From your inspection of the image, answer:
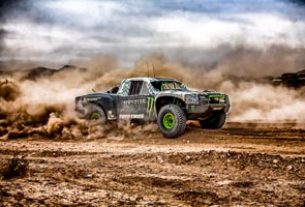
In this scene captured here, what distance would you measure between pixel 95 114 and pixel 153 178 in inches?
306

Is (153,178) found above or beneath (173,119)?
beneath

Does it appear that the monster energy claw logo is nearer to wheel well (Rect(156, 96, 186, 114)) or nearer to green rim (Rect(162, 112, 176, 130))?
wheel well (Rect(156, 96, 186, 114))

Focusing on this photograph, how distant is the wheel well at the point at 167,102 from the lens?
13680 millimetres

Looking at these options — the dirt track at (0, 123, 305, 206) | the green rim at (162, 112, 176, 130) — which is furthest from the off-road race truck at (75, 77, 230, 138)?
the dirt track at (0, 123, 305, 206)

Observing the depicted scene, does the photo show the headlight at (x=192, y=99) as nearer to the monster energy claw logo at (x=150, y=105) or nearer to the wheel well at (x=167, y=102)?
the wheel well at (x=167, y=102)

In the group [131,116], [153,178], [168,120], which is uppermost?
[131,116]

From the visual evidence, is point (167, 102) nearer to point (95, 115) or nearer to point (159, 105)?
point (159, 105)

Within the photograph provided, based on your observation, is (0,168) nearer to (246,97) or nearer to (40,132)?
(40,132)

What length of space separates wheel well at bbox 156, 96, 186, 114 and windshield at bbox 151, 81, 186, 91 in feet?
1.32

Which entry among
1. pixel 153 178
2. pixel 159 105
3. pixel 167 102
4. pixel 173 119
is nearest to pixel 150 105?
pixel 159 105

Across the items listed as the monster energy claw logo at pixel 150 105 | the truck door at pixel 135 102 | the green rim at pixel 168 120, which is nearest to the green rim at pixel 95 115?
the truck door at pixel 135 102

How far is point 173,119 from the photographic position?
1343 centimetres

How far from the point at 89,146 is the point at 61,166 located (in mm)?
3493

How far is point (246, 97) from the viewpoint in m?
24.9
